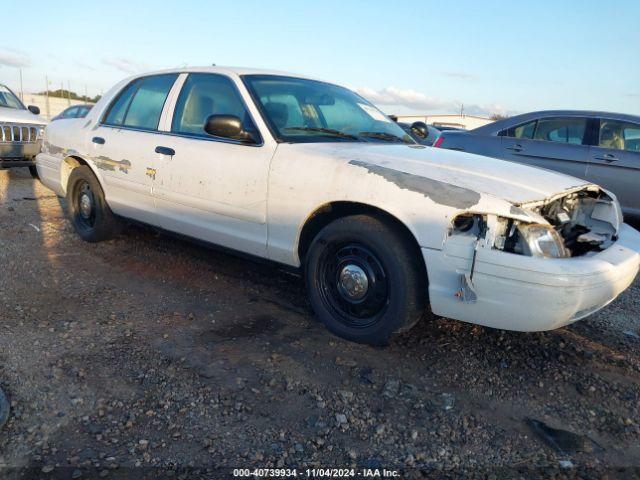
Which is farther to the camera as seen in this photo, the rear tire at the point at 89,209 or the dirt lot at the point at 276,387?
the rear tire at the point at 89,209

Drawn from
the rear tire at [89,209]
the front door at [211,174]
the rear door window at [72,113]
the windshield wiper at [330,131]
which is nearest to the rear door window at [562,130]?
the windshield wiper at [330,131]

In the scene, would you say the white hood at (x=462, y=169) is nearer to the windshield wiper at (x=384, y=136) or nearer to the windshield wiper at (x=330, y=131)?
the windshield wiper at (x=330, y=131)

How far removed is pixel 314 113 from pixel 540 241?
1.92m

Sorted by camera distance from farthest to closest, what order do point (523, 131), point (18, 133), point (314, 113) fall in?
point (18, 133)
point (523, 131)
point (314, 113)

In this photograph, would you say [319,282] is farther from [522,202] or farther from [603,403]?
[603,403]

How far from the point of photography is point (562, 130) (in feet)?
22.0

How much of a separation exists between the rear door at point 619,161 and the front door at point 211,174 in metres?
4.62

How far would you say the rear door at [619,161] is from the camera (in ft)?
20.1

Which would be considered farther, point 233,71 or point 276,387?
point 233,71

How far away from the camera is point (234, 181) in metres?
3.62

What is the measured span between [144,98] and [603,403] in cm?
409

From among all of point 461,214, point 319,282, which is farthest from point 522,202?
point 319,282

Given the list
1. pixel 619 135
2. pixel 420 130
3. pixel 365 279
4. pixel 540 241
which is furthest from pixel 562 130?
pixel 365 279

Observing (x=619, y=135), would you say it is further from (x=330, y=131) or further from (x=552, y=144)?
(x=330, y=131)
